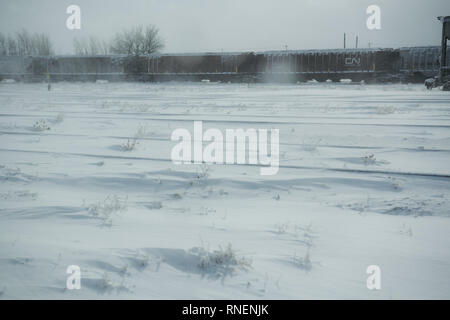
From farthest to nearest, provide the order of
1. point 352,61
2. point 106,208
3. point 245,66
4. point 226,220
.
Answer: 1. point 245,66
2. point 352,61
3. point 106,208
4. point 226,220

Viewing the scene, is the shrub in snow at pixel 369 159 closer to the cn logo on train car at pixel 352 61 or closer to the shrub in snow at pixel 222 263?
the shrub in snow at pixel 222 263

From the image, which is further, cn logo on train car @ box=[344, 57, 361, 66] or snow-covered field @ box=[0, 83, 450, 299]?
cn logo on train car @ box=[344, 57, 361, 66]

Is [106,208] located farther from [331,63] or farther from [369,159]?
[331,63]

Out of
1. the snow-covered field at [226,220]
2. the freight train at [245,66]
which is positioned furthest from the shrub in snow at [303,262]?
the freight train at [245,66]

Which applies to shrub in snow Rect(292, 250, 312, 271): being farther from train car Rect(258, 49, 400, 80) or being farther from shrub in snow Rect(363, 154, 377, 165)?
train car Rect(258, 49, 400, 80)

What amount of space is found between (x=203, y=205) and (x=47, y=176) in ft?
7.57

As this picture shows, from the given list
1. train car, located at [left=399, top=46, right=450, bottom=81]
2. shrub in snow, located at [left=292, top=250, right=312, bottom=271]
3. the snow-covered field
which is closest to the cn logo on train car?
train car, located at [left=399, top=46, right=450, bottom=81]

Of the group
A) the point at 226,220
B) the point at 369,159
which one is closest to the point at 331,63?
the point at 369,159

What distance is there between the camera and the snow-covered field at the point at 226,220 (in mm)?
2381

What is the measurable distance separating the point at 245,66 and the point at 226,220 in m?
31.3

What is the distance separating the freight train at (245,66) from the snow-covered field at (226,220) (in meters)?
26.0

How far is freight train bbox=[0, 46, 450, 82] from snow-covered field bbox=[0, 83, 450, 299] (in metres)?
26.0

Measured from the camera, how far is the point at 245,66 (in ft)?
109

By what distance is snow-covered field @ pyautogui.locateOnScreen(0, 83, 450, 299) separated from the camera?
7.81ft
